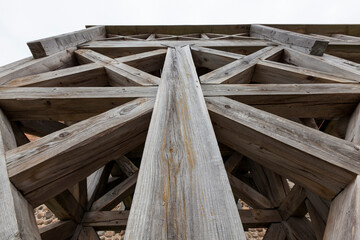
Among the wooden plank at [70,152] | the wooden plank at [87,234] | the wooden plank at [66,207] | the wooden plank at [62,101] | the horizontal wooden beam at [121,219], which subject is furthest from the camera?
the horizontal wooden beam at [121,219]

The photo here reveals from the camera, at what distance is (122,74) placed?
153cm

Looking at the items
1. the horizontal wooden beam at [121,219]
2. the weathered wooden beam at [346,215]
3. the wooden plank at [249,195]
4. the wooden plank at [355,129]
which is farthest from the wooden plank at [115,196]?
the wooden plank at [355,129]

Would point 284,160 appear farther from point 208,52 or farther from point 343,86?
point 208,52

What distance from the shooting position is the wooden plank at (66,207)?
186 centimetres

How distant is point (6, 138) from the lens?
3.33 ft

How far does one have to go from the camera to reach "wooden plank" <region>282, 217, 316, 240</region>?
2023mm

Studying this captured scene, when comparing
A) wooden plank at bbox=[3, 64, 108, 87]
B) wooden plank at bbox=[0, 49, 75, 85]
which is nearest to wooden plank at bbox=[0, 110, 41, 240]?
wooden plank at bbox=[3, 64, 108, 87]

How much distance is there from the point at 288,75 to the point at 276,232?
1.93 meters

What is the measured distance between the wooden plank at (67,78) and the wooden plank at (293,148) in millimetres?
1237

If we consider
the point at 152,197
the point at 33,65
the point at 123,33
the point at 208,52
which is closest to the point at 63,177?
the point at 152,197

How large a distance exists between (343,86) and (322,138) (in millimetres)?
772

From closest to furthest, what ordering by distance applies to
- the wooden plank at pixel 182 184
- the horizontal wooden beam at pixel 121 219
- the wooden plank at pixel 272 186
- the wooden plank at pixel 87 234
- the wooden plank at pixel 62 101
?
the wooden plank at pixel 182 184
the wooden plank at pixel 62 101
the wooden plank at pixel 87 234
the horizontal wooden beam at pixel 121 219
the wooden plank at pixel 272 186

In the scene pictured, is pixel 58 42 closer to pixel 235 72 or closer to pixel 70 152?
pixel 70 152

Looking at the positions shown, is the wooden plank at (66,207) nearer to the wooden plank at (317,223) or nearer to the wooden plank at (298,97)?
the wooden plank at (298,97)
